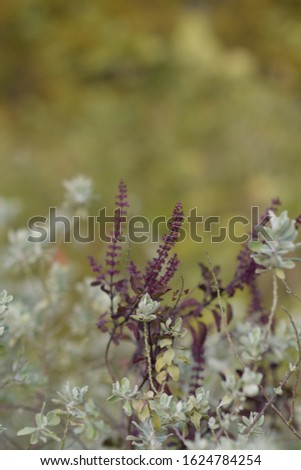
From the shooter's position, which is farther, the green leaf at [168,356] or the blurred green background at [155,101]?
the blurred green background at [155,101]

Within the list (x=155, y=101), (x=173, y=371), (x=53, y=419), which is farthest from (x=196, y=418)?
(x=155, y=101)

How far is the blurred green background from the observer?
3.26 meters

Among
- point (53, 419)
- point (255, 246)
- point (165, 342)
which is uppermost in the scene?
point (255, 246)

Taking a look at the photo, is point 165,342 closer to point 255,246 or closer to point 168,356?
point 168,356

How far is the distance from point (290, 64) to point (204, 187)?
926 mm

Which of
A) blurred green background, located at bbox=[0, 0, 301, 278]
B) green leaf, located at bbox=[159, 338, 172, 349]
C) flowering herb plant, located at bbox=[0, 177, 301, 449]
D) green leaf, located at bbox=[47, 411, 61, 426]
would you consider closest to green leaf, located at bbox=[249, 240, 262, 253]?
flowering herb plant, located at bbox=[0, 177, 301, 449]

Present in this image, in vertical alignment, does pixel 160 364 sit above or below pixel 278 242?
below

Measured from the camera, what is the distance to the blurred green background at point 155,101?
10.7 feet

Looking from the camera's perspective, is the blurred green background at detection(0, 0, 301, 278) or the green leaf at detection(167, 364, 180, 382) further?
the blurred green background at detection(0, 0, 301, 278)

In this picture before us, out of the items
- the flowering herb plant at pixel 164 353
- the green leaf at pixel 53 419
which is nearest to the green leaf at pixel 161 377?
the flowering herb plant at pixel 164 353

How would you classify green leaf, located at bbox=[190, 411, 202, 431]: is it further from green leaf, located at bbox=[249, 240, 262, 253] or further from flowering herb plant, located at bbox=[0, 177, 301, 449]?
green leaf, located at bbox=[249, 240, 262, 253]

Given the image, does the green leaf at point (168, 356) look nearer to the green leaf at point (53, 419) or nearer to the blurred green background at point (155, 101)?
the green leaf at point (53, 419)

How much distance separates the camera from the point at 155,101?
371 centimetres
